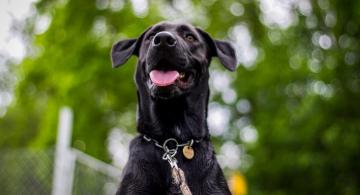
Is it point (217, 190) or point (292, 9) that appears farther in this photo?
point (292, 9)

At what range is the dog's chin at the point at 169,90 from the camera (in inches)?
169

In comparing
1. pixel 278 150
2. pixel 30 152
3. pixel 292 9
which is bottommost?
pixel 30 152

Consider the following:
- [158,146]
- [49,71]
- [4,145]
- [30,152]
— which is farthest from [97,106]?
[4,145]

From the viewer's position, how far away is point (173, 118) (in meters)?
4.57

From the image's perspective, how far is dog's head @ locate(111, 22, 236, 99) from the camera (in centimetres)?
433

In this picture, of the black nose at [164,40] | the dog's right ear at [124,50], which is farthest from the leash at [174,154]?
the dog's right ear at [124,50]

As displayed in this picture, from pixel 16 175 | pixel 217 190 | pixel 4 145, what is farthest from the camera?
pixel 4 145

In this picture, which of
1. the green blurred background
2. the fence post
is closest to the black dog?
the fence post

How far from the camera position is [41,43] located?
1811cm

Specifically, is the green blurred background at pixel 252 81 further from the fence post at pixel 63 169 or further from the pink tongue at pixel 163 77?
the pink tongue at pixel 163 77

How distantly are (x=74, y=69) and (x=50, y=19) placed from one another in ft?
5.40

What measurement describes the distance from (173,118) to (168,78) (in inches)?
13.7

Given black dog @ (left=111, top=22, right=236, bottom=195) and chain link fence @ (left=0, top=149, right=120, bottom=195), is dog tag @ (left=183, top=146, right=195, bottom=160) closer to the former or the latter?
black dog @ (left=111, top=22, right=236, bottom=195)

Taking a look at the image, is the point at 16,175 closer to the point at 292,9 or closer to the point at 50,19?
the point at 50,19
